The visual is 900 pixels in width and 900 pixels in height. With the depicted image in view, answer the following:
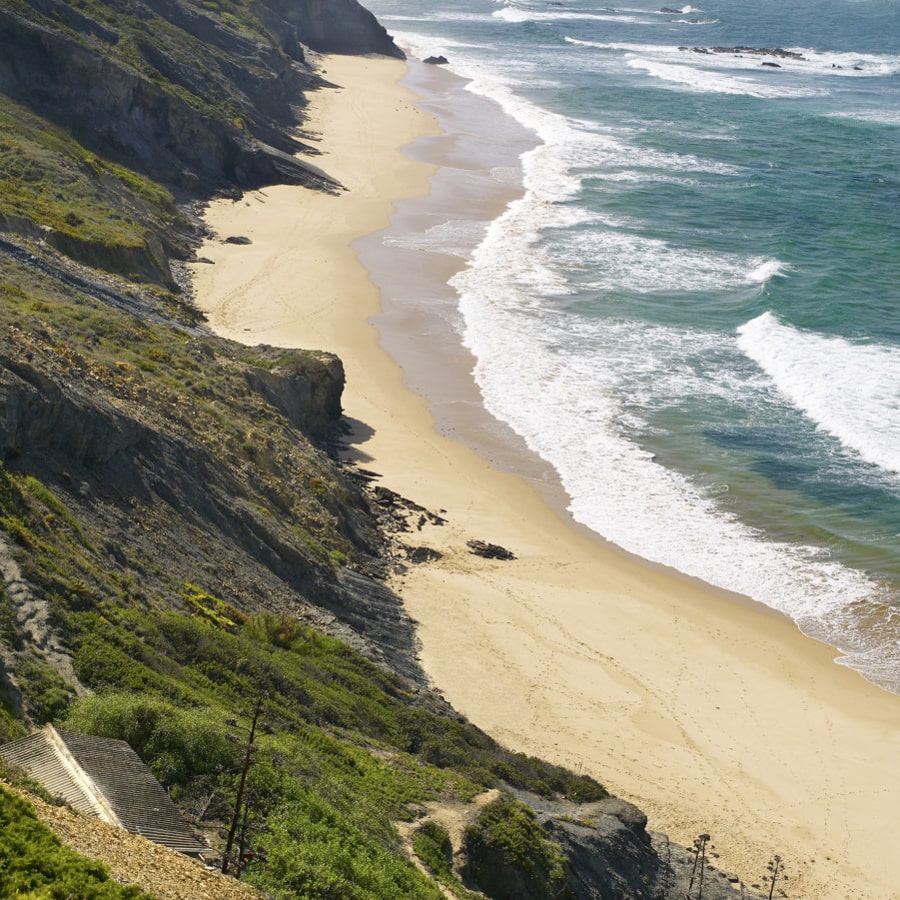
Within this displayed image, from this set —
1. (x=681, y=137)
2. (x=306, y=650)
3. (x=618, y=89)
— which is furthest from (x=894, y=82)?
(x=306, y=650)

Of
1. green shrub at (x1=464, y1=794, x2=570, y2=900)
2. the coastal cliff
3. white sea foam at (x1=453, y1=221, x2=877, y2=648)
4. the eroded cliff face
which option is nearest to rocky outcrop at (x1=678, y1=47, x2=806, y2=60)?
the eroded cliff face

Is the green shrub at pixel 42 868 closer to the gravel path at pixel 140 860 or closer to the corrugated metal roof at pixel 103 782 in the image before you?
the gravel path at pixel 140 860

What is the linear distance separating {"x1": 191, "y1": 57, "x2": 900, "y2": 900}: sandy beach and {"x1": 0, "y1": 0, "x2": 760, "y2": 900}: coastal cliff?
136cm

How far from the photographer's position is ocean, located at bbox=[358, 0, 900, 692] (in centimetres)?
3114

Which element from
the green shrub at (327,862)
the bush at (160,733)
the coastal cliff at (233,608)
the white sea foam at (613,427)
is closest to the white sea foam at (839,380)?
the white sea foam at (613,427)

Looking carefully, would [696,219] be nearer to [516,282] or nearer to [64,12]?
[516,282]

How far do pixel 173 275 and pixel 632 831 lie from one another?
31.9 m

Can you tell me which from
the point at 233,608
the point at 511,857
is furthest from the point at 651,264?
the point at 511,857

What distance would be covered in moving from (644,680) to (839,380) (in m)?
20.0

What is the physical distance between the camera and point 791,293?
164ft

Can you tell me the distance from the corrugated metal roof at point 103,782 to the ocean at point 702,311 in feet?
58.9

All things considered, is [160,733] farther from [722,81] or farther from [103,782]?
[722,81]

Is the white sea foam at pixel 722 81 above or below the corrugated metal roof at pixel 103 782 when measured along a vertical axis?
above

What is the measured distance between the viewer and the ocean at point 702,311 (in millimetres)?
31141
